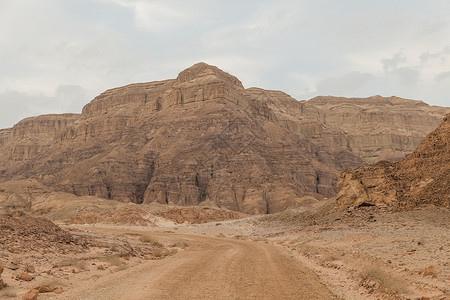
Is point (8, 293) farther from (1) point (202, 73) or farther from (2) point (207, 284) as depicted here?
(1) point (202, 73)

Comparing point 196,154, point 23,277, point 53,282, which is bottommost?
point 53,282

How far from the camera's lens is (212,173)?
109 m

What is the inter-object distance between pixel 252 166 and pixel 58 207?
161ft

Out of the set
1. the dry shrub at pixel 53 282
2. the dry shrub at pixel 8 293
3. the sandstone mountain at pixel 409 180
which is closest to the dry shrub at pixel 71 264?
the dry shrub at pixel 53 282

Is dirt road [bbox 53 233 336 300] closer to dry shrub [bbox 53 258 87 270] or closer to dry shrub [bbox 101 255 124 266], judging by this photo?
dry shrub [bbox 101 255 124 266]

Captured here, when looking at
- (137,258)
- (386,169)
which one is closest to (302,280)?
(137,258)

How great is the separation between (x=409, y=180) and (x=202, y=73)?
4703 inches

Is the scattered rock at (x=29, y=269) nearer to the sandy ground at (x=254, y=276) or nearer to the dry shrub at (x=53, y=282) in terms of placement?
the sandy ground at (x=254, y=276)

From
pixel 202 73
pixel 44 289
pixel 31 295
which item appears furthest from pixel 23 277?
pixel 202 73

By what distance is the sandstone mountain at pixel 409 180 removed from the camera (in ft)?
108

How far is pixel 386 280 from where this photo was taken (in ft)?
36.3

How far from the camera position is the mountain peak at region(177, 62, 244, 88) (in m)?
146

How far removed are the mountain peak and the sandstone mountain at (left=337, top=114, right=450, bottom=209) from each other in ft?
354

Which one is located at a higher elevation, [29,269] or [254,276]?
[29,269]
